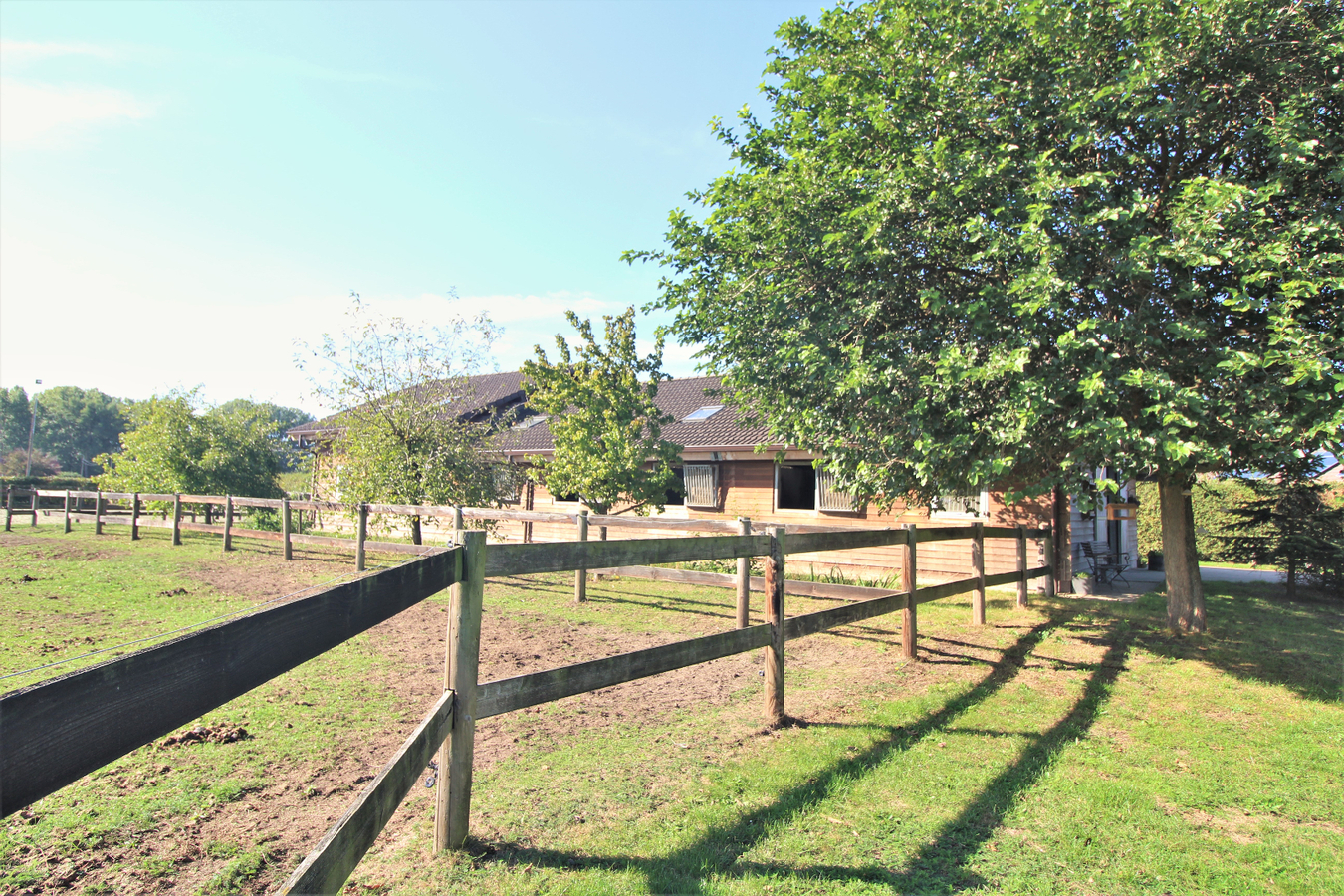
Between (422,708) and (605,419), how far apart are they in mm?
9792

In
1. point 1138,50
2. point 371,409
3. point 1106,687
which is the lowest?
point 1106,687

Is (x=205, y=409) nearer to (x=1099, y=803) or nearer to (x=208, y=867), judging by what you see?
(x=208, y=867)

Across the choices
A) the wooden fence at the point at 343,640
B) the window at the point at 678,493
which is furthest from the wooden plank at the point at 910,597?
the window at the point at 678,493

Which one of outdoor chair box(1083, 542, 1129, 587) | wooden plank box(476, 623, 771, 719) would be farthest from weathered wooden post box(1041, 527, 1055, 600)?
wooden plank box(476, 623, 771, 719)

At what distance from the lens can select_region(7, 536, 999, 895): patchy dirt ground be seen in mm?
3086

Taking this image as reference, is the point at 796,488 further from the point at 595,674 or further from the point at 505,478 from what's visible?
the point at 595,674

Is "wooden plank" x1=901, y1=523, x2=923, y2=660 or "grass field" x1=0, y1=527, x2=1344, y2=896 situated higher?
"wooden plank" x1=901, y1=523, x2=923, y2=660

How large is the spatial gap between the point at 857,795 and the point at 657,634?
4.47 m

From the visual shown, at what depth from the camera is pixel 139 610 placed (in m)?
8.52

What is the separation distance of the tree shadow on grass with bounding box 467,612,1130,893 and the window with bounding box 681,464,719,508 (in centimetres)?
1214

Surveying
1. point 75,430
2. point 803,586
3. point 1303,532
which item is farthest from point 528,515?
point 75,430

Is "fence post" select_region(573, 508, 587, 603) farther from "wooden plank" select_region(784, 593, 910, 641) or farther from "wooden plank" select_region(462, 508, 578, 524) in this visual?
"wooden plank" select_region(784, 593, 910, 641)

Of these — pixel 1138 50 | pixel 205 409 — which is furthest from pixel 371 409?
pixel 1138 50

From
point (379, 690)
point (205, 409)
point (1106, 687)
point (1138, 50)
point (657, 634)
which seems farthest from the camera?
point (205, 409)
